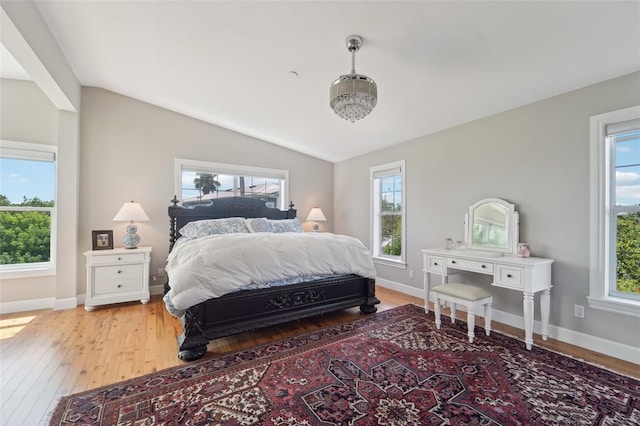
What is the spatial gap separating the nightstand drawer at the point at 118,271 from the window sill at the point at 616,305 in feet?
16.1

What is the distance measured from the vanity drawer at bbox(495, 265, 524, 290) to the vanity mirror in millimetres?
370

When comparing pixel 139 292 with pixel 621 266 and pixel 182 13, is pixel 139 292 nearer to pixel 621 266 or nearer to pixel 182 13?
pixel 182 13

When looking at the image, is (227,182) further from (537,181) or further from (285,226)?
(537,181)

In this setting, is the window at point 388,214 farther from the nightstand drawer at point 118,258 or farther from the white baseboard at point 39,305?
the white baseboard at point 39,305

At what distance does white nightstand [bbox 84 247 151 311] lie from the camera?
11.1 feet

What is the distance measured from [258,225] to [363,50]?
9.00 feet

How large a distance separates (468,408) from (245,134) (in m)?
4.68

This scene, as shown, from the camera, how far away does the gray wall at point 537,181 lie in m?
2.41

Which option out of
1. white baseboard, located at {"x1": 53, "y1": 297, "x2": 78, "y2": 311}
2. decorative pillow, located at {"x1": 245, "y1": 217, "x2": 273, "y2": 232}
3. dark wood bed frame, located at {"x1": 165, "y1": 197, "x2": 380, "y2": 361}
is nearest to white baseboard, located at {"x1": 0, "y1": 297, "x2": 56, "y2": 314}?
white baseboard, located at {"x1": 53, "y1": 297, "x2": 78, "y2": 311}

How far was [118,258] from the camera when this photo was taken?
138 inches

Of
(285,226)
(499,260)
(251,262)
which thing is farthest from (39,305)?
(499,260)

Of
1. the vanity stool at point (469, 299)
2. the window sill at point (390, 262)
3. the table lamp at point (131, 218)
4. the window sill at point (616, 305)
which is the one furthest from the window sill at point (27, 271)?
the window sill at point (616, 305)

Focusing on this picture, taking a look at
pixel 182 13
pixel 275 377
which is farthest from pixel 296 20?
pixel 275 377

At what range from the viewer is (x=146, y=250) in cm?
366
